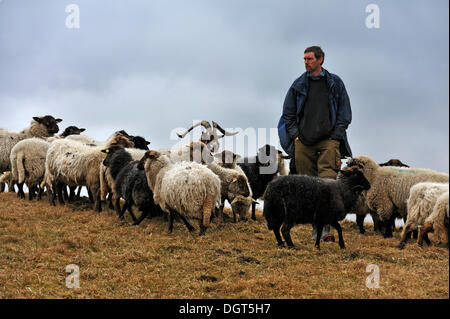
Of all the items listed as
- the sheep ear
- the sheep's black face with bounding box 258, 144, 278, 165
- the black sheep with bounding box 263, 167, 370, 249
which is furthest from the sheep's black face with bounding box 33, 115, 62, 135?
the sheep ear

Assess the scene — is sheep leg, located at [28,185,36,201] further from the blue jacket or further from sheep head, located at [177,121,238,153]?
the blue jacket

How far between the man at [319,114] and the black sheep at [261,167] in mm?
8411

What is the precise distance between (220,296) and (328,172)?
9.81ft

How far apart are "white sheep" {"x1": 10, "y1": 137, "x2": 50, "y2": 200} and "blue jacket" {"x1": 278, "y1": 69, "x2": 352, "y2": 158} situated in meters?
11.6

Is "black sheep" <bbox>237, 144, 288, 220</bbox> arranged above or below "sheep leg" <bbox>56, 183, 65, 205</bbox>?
above

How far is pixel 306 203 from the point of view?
25.1 ft

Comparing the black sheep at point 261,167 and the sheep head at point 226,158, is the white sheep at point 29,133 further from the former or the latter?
the black sheep at point 261,167

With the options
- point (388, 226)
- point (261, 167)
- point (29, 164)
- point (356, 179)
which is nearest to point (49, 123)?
point (29, 164)

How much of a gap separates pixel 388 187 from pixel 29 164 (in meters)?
14.7

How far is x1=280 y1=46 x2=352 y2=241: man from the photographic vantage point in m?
7.04

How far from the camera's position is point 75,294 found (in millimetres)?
6367

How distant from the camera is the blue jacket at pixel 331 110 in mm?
7062
